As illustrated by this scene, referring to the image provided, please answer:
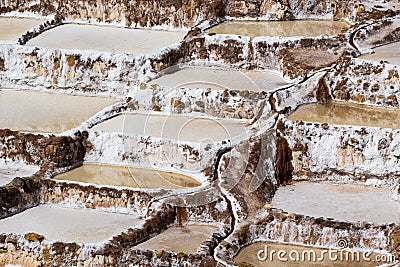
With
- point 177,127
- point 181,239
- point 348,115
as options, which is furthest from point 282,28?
point 181,239

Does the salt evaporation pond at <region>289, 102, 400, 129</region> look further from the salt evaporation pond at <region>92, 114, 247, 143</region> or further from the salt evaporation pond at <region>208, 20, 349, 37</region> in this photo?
the salt evaporation pond at <region>208, 20, 349, 37</region>

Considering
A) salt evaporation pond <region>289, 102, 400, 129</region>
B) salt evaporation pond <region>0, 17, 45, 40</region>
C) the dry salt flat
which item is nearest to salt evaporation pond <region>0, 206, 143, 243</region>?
salt evaporation pond <region>289, 102, 400, 129</region>

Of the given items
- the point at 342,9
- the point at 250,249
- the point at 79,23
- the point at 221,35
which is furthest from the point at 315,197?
the point at 79,23

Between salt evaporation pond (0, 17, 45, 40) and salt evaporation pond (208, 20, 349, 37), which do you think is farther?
salt evaporation pond (0, 17, 45, 40)

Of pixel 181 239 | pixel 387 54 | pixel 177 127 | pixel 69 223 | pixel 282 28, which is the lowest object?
pixel 181 239

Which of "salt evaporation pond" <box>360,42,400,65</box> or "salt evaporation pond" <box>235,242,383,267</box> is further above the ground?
"salt evaporation pond" <box>360,42,400,65</box>

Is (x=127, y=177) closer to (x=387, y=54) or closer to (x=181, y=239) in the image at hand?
(x=181, y=239)

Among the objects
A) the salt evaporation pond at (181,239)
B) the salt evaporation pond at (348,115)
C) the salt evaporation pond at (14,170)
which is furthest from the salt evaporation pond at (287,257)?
the salt evaporation pond at (14,170)
